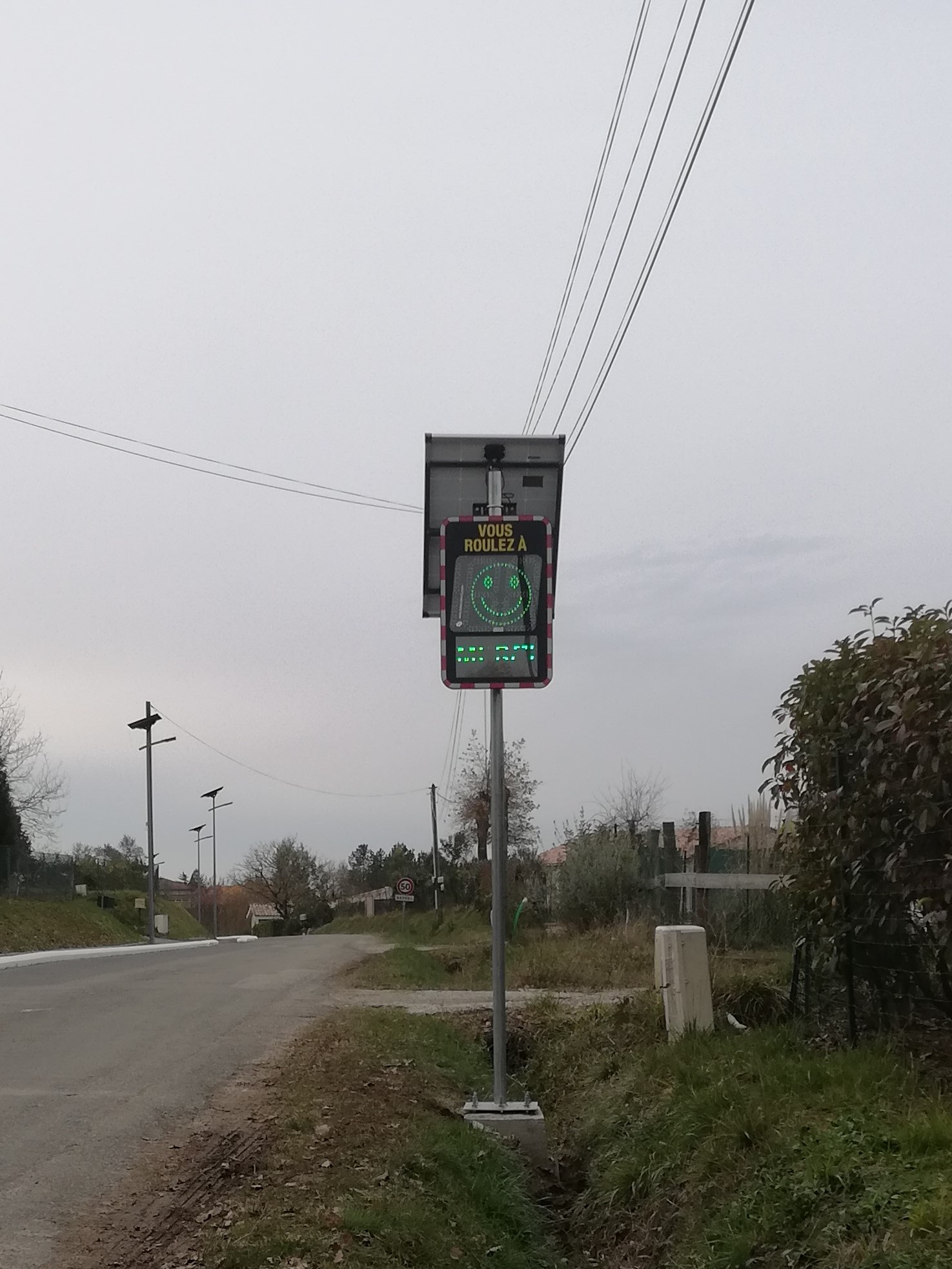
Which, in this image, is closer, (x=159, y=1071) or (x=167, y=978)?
(x=159, y=1071)

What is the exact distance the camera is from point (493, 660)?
23.8 ft

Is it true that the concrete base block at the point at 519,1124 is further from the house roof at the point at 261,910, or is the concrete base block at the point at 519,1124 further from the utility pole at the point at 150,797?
the house roof at the point at 261,910

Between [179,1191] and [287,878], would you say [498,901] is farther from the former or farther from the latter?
[287,878]

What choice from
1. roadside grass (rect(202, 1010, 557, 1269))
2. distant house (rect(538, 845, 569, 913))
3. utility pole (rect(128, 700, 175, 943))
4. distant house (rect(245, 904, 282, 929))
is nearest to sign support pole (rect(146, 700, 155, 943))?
utility pole (rect(128, 700, 175, 943))

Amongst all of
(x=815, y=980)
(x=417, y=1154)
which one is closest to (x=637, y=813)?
(x=815, y=980)

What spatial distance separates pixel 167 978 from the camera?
16.0m

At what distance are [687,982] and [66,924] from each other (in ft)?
117

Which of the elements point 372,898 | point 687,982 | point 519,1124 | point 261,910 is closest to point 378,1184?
point 519,1124

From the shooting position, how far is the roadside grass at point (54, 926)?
3419cm

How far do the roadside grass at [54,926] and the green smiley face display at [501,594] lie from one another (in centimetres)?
2709

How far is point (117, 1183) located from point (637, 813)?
1122 inches

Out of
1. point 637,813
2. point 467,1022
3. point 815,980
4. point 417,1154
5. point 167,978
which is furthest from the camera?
point 637,813

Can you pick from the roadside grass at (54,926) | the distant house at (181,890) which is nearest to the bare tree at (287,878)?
the distant house at (181,890)

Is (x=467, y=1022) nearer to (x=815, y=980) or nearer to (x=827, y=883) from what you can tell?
(x=815, y=980)
